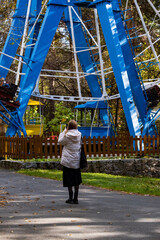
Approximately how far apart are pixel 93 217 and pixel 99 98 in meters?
18.0

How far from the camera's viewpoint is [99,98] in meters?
25.9

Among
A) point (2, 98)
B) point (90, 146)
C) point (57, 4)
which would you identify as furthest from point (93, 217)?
point (57, 4)

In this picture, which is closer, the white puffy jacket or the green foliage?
the white puffy jacket

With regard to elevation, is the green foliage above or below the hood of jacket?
above

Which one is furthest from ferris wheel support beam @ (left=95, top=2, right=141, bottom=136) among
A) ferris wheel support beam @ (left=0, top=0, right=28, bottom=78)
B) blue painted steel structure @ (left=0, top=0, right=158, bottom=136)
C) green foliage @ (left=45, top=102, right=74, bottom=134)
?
green foliage @ (left=45, top=102, right=74, bottom=134)

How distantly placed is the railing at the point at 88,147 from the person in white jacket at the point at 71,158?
9359 millimetres

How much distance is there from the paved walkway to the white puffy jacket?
79cm

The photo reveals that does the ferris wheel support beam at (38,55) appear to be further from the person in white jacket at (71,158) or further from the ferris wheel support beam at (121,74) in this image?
the person in white jacket at (71,158)

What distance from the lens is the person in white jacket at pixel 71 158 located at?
1009 centimetres

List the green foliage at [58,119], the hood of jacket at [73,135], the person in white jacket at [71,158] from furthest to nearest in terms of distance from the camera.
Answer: the green foliage at [58,119]
the hood of jacket at [73,135]
the person in white jacket at [71,158]

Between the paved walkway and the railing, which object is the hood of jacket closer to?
the paved walkway

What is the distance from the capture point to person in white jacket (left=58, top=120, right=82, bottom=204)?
10094 mm

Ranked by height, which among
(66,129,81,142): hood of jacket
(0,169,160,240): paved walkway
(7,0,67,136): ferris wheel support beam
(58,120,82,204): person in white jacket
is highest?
(7,0,67,136): ferris wheel support beam

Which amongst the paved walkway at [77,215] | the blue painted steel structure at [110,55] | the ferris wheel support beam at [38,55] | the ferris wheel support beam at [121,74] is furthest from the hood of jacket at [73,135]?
the ferris wheel support beam at [38,55]
